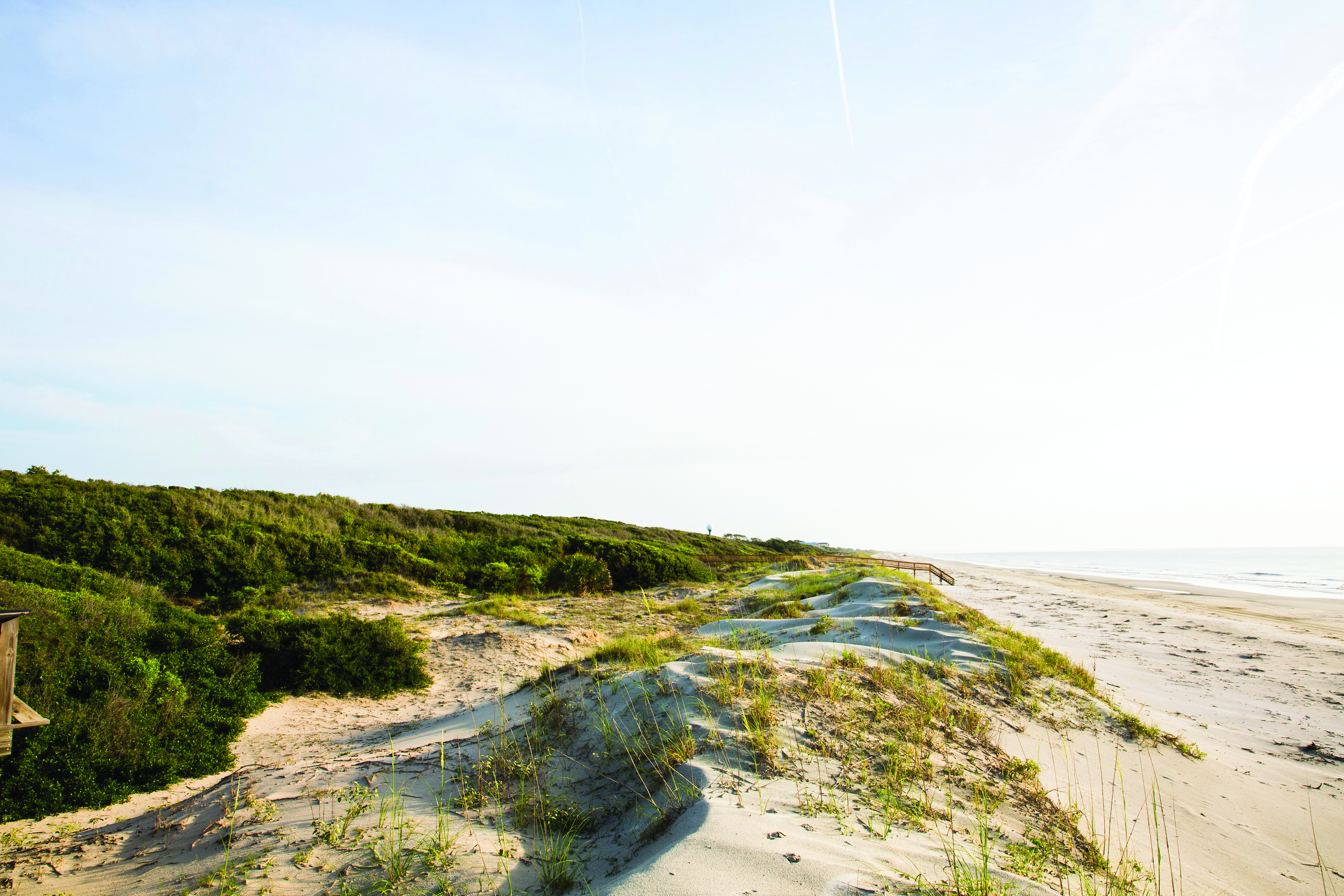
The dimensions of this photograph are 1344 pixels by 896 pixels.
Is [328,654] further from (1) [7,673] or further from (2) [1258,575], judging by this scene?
(2) [1258,575]

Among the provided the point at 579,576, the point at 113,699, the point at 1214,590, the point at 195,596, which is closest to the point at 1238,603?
the point at 1214,590

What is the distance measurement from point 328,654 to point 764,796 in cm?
649

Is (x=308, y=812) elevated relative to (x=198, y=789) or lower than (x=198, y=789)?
elevated

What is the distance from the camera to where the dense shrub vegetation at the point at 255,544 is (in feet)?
40.7

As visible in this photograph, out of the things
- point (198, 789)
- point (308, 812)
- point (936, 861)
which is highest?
point (936, 861)

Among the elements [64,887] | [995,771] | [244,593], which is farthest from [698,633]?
[244,593]

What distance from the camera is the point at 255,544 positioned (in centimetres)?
1440

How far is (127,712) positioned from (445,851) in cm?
402

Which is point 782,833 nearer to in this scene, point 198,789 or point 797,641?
point 198,789

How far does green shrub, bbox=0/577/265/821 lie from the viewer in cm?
452

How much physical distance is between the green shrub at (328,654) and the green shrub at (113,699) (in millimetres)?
520

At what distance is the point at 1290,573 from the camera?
4266 centimetres

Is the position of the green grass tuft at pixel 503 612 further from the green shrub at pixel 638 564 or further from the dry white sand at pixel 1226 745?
the dry white sand at pixel 1226 745

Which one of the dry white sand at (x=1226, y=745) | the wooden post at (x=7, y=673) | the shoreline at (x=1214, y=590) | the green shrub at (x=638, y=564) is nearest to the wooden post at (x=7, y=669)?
the wooden post at (x=7, y=673)
